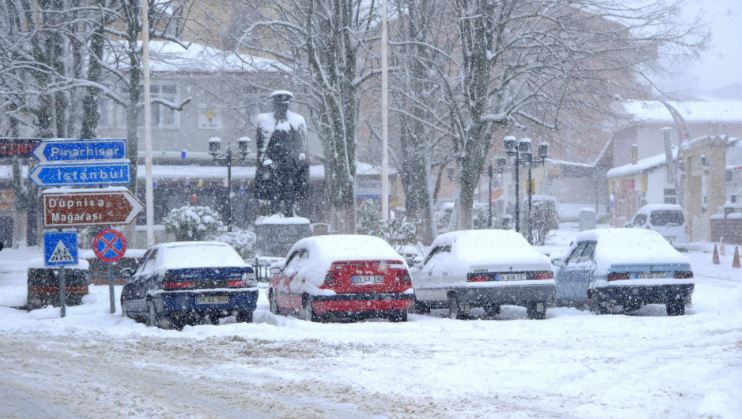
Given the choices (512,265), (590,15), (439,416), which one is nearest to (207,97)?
(590,15)

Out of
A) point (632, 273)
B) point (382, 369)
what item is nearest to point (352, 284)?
point (632, 273)

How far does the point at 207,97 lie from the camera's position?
43.7m

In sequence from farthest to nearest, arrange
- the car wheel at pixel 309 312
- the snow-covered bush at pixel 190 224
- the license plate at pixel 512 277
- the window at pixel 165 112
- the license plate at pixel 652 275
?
the window at pixel 165 112 < the snow-covered bush at pixel 190 224 < the license plate at pixel 652 275 < the license plate at pixel 512 277 < the car wheel at pixel 309 312

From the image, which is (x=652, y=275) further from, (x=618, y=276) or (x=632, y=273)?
(x=618, y=276)

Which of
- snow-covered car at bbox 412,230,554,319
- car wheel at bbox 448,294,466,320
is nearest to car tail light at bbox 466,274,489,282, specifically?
snow-covered car at bbox 412,230,554,319

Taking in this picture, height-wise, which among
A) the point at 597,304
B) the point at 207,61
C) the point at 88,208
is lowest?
the point at 597,304

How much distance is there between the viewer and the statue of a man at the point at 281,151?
25.0 meters

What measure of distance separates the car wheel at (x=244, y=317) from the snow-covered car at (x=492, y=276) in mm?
3063

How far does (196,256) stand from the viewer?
50.2 feet

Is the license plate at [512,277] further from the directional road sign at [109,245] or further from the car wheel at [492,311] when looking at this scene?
the directional road sign at [109,245]

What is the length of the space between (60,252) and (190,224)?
433 inches

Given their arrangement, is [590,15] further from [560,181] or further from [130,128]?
[560,181]

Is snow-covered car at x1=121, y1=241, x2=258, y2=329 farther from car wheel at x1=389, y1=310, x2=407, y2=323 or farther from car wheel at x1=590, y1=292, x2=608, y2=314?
car wheel at x1=590, y1=292, x2=608, y2=314

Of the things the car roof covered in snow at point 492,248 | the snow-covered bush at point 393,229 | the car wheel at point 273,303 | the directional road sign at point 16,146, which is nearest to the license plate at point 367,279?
the car roof covered in snow at point 492,248
